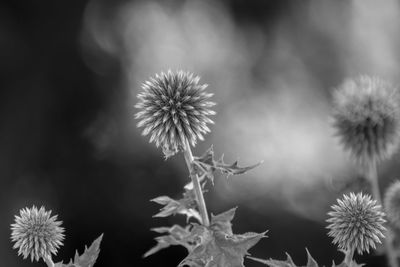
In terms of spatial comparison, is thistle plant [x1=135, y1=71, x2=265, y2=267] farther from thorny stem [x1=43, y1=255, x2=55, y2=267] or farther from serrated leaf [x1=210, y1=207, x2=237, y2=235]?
thorny stem [x1=43, y1=255, x2=55, y2=267]

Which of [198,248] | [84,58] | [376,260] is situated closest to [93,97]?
[84,58]

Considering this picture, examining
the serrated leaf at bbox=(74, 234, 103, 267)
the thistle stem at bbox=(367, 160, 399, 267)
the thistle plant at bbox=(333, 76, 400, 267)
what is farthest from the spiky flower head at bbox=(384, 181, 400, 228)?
the serrated leaf at bbox=(74, 234, 103, 267)

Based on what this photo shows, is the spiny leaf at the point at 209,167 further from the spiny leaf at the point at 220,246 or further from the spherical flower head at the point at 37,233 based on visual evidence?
the spherical flower head at the point at 37,233

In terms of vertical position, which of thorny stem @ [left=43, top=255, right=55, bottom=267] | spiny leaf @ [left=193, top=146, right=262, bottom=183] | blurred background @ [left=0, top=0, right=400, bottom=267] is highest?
blurred background @ [left=0, top=0, right=400, bottom=267]

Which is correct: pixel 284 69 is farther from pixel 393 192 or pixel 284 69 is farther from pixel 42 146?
pixel 393 192

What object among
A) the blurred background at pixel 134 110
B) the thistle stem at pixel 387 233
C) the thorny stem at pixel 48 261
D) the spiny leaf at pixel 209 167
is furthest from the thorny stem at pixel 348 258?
the blurred background at pixel 134 110

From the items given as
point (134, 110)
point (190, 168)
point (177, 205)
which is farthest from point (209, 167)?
point (134, 110)

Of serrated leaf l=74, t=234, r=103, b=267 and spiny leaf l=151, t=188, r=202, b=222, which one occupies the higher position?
spiny leaf l=151, t=188, r=202, b=222
